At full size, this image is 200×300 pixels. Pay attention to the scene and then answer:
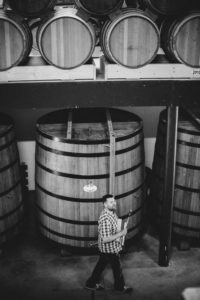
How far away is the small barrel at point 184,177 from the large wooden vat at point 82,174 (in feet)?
1.17

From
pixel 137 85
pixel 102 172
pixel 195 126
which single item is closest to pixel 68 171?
pixel 102 172

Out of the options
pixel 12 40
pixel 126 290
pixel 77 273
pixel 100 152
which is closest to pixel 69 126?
pixel 100 152

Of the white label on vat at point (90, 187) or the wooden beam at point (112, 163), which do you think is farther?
the white label on vat at point (90, 187)

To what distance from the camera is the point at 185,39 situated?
3838 mm

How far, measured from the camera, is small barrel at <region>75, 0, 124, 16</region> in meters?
3.81

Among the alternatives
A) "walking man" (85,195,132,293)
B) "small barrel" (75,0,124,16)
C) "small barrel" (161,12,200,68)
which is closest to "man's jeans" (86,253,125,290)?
"walking man" (85,195,132,293)

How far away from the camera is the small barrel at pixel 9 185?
188 inches

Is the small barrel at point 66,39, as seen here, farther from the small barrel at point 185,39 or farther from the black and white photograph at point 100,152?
the small barrel at point 185,39

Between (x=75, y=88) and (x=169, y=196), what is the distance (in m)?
1.74

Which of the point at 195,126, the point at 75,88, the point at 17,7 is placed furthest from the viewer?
the point at 195,126

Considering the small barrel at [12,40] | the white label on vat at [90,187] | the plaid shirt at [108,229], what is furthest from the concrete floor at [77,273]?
the small barrel at [12,40]

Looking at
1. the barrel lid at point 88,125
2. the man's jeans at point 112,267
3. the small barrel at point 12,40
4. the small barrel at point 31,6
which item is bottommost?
the man's jeans at point 112,267

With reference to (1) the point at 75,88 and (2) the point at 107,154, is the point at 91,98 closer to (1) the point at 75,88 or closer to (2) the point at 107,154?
(1) the point at 75,88

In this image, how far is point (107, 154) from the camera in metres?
4.50
